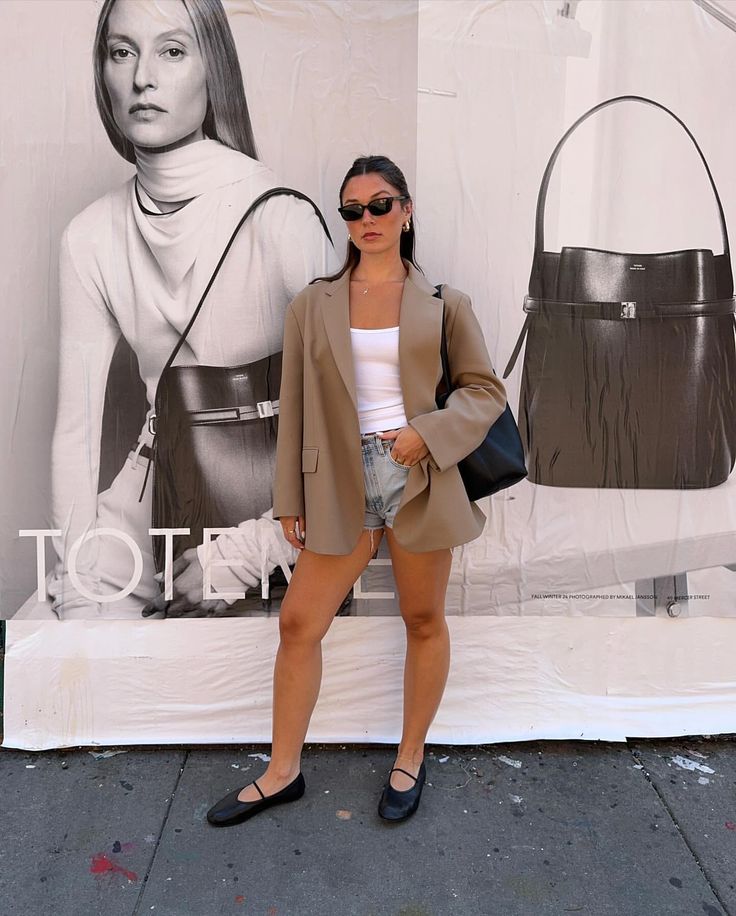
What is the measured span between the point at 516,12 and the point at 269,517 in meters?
2.17

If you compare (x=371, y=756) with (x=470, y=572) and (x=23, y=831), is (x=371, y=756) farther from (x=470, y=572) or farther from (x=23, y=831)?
(x=23, y=831)

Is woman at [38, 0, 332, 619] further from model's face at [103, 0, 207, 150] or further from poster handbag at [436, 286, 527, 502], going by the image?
poster handbag at [436, 286, 527, 502]

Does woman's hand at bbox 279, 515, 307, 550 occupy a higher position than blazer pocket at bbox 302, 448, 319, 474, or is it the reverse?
blazer pocket at bbox 302, 448, 319, 474

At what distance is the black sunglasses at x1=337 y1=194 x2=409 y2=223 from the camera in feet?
6.85

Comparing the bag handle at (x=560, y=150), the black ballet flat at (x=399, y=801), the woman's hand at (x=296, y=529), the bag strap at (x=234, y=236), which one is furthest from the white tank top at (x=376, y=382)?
the black ballet flat at (x=399, y=801)

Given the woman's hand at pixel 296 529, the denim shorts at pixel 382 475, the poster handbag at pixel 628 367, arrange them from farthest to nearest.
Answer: the poster handbag at pixel 628 367 → the woman's hand at pixel 296 529 → the denim shorts at pixel 382 475

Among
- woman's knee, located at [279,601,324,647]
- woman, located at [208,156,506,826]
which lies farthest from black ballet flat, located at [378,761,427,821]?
woman's knee, located at [279,601,324,647]

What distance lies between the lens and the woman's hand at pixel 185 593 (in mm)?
2836

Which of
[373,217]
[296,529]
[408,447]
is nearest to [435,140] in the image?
[373,217]

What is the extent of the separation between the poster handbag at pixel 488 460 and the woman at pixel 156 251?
0.83m

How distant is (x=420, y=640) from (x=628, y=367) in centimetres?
139

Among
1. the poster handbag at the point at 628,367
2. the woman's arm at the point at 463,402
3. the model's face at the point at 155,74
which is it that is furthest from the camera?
the poster handbag at the point at 628,367

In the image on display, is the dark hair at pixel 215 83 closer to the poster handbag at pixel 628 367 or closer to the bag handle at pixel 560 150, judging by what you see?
the bag handle at pixel 560 150

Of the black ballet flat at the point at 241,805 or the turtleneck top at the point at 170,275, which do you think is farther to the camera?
the turtleneck top at the point at 170,275
